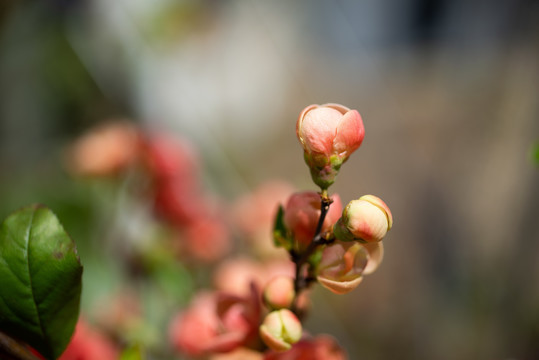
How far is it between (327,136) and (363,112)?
2899mm

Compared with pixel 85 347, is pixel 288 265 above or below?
above

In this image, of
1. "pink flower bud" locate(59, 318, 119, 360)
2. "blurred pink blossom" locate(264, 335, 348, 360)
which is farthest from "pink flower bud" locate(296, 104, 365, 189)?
"pink flower bud" locate(59, 318, 119, 360)

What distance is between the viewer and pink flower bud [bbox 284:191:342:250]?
0.30m

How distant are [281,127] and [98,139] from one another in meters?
2.51

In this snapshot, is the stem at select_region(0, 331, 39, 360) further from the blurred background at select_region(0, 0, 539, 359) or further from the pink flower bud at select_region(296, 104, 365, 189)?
the blurred background at select_region(0, 0, 539, 359)

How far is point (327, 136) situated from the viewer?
10.8 inches

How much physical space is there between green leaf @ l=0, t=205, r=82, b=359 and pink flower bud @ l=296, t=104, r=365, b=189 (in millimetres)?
141

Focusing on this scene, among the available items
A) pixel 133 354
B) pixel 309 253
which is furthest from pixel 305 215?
pixel 133 354

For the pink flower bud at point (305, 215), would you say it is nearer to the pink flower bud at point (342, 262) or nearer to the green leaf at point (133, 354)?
the pink flower bud at point (342, 262)

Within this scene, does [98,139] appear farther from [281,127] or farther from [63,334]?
[281,127]

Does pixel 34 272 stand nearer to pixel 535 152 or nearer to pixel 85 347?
pixel 85 347

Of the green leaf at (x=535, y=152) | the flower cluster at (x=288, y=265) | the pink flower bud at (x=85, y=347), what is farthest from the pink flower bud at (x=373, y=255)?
the pink flower bud at (x=85, y=347)

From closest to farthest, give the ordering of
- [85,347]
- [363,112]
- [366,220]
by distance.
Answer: [366,220]
[85,347]
[363,112]

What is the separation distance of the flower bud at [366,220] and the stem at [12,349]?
0.18m
